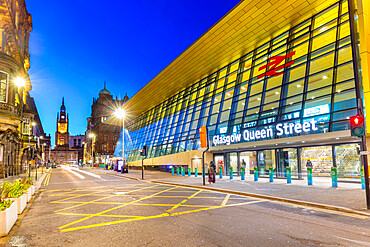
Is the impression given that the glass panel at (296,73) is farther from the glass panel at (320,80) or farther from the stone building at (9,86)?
the stone building at (9,86)

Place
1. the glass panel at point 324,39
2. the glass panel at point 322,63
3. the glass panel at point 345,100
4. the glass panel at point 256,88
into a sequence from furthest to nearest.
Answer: the glass panel at point 256,88, the glass panel at point 324,39, the glass panel at point 322,63, the glass panel at point 345,100

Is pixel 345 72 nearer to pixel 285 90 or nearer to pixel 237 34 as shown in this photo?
pixel 285 90

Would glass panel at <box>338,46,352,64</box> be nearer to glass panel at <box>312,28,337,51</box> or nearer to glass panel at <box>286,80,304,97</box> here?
glass panel at <box>312,28,337,51</box>

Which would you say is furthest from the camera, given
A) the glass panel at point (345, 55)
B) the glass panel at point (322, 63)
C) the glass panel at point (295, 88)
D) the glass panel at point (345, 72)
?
the glass panel at point (295, 88)

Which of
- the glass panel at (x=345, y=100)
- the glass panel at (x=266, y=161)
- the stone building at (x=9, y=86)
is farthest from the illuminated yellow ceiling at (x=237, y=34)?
the stone building at (x=9, y=86)

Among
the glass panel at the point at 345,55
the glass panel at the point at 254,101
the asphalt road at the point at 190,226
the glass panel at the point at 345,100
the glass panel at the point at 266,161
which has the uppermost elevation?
the glass panel at the point at 345,55

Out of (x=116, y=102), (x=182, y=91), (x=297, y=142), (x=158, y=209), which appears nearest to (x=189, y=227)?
(x=158, y=209)

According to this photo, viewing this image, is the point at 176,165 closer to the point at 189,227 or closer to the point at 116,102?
the point at 189,227

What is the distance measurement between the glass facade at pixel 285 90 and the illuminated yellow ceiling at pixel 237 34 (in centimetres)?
98

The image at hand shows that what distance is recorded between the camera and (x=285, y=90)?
20.2 meters

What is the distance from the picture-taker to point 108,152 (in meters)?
110

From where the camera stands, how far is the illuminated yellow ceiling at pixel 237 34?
19328 mm

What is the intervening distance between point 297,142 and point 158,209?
12655 mm

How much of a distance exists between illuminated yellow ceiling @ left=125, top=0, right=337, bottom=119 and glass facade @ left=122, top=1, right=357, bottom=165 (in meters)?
0.98
